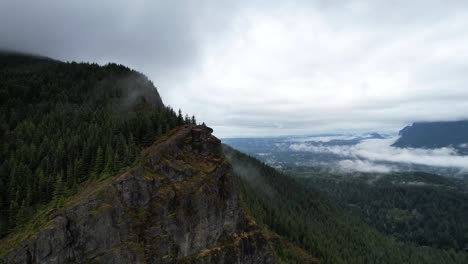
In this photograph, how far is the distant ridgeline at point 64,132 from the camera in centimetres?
6250

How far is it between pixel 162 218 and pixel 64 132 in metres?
50.1

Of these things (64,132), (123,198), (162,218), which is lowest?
(162,218)

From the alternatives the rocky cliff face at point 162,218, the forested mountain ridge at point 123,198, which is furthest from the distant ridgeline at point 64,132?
the rocky cliff face at point 162,218

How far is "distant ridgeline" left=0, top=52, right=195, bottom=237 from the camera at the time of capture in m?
62.5

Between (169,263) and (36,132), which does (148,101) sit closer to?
(36,132)

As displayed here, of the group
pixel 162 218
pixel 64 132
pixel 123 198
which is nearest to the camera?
pixel 123 198

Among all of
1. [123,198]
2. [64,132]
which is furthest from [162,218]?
[64,132]

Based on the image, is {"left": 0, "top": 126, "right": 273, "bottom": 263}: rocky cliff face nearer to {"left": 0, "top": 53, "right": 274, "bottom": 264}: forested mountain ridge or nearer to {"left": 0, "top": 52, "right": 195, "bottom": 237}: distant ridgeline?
{"left": 0, "top": 53, "right": 274, "bottom": 264}: forested mountain ridge

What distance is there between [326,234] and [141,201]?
534 feet

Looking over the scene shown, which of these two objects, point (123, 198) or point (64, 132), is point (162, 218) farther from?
point (64, 132)

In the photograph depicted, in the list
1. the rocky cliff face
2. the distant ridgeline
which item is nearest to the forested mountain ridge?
the rocky cliff face

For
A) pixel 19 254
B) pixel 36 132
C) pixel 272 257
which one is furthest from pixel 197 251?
pixel 36 132

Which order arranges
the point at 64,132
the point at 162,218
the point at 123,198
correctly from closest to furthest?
the point at 123,198
the point at 162,218
the point at 64,132

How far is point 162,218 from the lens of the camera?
60.9 metres
